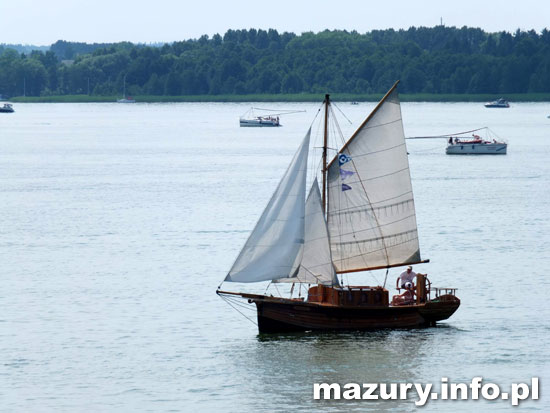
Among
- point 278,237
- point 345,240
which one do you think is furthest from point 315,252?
point 345,240

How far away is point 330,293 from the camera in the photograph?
49812 millimetres

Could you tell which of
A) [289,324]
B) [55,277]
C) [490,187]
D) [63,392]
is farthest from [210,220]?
[63,392]

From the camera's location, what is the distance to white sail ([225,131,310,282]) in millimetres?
49156

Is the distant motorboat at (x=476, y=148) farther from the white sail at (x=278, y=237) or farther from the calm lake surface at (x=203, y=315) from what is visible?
the white sail at (x=278, y=237)

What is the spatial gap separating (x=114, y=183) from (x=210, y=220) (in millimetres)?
40817

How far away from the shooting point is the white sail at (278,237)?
49.2m

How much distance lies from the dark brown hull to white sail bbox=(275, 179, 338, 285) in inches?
41.9

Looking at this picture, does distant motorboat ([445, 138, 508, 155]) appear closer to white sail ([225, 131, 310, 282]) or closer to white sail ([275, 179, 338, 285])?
white sail ([275, 179, 338, 285])

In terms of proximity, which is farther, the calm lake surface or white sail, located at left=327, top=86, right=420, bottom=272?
white sail, located at left=327, top=86, right=420, bottom=272

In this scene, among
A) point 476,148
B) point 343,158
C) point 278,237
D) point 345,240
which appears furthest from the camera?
point 476,148

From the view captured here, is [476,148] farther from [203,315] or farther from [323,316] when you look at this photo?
[323,316]

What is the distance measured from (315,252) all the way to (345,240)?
2.47 meters

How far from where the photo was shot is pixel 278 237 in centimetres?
4950

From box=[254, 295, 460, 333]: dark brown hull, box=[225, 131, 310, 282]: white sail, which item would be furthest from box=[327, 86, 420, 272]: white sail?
box=[254, 295, 460, 333]: dark brown hull
